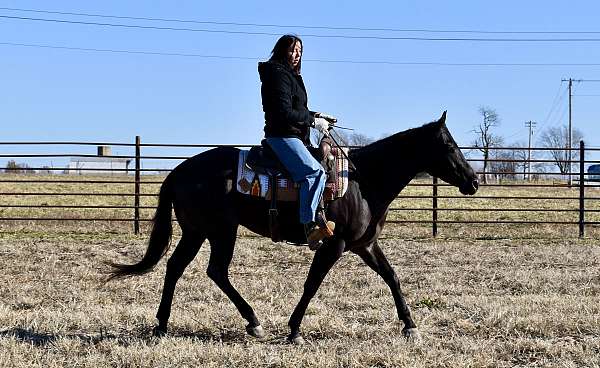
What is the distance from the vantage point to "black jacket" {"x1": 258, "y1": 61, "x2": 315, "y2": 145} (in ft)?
20.5

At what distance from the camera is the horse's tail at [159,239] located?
6.91m

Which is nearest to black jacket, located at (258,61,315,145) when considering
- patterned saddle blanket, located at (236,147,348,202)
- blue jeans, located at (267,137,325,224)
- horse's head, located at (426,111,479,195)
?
blue jeans, located at (267,137,325,224)

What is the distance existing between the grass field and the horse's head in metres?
1.24

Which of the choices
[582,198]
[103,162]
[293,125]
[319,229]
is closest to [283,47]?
[293,125]

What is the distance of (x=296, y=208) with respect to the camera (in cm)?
652

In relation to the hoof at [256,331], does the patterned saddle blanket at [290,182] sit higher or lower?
higher

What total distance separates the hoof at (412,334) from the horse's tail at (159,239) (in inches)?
89.3

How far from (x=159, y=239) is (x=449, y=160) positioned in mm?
2705

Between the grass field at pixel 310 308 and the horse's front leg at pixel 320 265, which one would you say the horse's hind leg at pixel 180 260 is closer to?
the grass field at pixel 310 308

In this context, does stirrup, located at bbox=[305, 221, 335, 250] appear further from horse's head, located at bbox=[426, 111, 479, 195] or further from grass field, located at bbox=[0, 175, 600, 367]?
horse's head, located at bbox=[426, 111, 479, 195]

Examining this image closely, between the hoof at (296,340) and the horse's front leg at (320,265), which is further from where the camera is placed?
the horse's front leg at (320,265)

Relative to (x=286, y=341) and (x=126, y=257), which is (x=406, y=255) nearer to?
(x=126, y=257)

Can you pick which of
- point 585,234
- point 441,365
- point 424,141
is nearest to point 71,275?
point 424,141

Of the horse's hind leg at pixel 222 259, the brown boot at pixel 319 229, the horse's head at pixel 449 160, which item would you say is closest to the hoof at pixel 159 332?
the horse's hind leg at pixel 222 259
